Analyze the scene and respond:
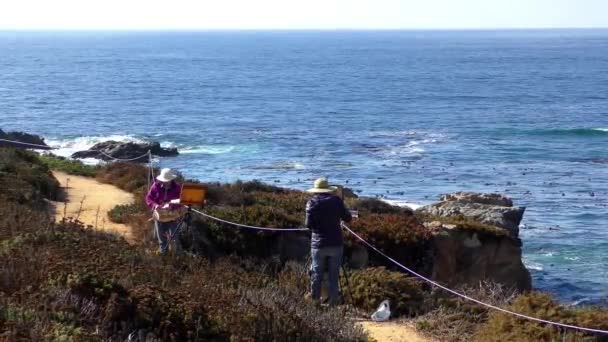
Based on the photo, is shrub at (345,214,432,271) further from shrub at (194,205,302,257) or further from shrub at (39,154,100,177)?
shrub at (39,154,100,177)

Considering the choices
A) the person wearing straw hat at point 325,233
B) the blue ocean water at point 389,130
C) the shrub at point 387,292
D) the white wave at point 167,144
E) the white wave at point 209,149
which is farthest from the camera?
the white wave at point 167,144

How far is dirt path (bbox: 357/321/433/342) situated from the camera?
10500 mm

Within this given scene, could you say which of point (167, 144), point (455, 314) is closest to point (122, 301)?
point (455, 314)

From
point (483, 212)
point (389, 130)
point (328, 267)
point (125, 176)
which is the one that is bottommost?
point (389, 130)

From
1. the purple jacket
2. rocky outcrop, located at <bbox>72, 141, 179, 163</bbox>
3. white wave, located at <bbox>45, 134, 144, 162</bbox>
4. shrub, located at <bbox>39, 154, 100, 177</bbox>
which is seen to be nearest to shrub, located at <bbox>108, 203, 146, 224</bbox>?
the purple jacket

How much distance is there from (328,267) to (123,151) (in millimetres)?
34904

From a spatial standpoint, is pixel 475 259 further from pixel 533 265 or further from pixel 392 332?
pixel 533 265

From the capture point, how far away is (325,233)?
1106 centimetres

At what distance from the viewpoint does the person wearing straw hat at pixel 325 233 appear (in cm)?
1105

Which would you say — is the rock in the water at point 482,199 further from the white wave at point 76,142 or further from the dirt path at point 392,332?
the white wave at point 76,142

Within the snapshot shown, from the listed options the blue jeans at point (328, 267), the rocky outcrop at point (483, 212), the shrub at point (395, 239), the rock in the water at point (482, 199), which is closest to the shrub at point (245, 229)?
the shrub at point (395, 239)

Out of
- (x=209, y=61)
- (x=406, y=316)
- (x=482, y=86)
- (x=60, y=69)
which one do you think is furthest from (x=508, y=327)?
(x=209, y=61)

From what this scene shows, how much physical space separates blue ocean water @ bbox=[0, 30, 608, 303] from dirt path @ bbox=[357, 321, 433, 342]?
13046mm

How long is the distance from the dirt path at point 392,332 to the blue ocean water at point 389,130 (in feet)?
42.8
